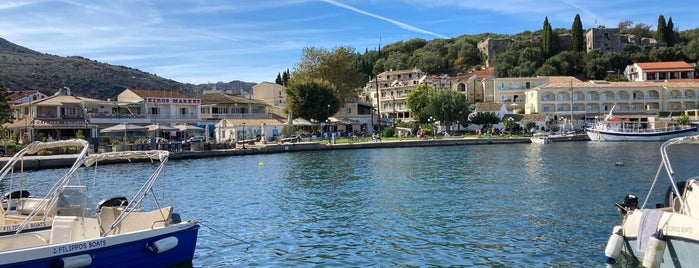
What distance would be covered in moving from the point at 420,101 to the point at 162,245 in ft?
291

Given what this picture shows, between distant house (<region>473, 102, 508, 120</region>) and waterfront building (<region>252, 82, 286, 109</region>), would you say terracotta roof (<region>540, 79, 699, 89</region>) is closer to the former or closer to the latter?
distant house (<region>473, 102, 508, 120</region>)

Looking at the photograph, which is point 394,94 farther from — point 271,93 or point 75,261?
point 75,261

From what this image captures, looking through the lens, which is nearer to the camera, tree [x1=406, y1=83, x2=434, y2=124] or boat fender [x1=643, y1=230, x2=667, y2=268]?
boat fender [x1=643, y1=230, x2=667, y2=268]

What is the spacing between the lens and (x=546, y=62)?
134m

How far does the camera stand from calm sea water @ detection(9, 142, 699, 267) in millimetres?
15875

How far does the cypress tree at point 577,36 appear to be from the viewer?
14112cm

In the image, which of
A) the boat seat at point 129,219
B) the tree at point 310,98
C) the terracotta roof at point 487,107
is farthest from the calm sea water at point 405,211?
the terracotta roof at point 487,107

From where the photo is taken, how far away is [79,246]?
39.3 feet

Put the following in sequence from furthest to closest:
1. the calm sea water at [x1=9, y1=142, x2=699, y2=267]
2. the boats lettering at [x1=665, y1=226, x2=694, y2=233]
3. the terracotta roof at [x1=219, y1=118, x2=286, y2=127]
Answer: the terracotta roof at [x1=219, y1=118, x2=286, y2=127] < the calm sea water at [x1=9, y1=142, x2=699, y2=267] < the boats lettering at [x1=665, y1=226, x2=694, y2=233]

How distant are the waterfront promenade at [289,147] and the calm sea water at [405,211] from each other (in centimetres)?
600

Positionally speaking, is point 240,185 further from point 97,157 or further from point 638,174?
point 638,174

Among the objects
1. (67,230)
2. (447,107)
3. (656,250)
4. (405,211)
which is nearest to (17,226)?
(67,230)

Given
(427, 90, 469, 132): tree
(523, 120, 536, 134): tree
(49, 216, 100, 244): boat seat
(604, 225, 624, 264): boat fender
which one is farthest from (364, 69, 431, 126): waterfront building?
(49, 216, 100, 244): boat seat

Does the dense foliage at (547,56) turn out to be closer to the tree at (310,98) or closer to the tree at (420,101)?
the tree at (420,101)
